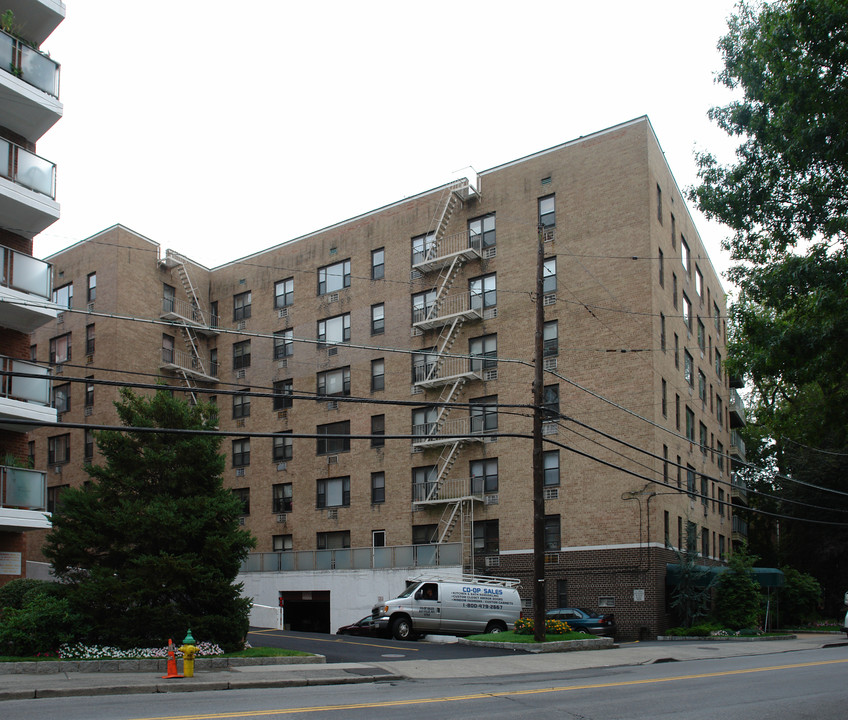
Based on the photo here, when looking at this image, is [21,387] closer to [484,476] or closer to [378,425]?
[484,476]

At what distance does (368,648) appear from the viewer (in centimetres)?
2369

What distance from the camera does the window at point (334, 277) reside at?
46625 mm

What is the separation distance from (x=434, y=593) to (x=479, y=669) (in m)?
10.7

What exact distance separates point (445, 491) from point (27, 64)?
2516 centimetres

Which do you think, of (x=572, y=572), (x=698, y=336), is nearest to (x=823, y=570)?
(x=698, y=336)

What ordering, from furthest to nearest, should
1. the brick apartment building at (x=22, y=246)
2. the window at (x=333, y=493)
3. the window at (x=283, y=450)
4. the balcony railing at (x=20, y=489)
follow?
the window at (x=283, y=450) < the window at (x=333, y=493) < the brick apartment building at (x=22, y=246) < the balcony railing at (x=20, y=489)

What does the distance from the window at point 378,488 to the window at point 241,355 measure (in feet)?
37.4

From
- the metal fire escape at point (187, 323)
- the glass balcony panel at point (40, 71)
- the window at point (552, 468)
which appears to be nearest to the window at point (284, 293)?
the metal fire escape at point (187, 323)

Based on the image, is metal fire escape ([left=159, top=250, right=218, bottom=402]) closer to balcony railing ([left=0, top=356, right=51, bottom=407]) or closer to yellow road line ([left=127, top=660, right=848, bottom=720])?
balcony railing ([left=0, top=356, right=51, bottom=407])

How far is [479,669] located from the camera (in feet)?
59.2

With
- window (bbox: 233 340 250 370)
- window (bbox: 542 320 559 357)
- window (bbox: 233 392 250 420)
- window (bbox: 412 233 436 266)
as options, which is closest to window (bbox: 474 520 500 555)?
window (bbox: 542 320 559 357)

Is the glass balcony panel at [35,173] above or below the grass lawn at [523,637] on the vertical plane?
above

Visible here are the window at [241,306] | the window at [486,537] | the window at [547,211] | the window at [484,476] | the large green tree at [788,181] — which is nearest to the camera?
the large green tree at [788,181]

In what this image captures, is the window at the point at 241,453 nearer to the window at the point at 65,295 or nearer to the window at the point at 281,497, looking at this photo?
the window at the point at 281,497
